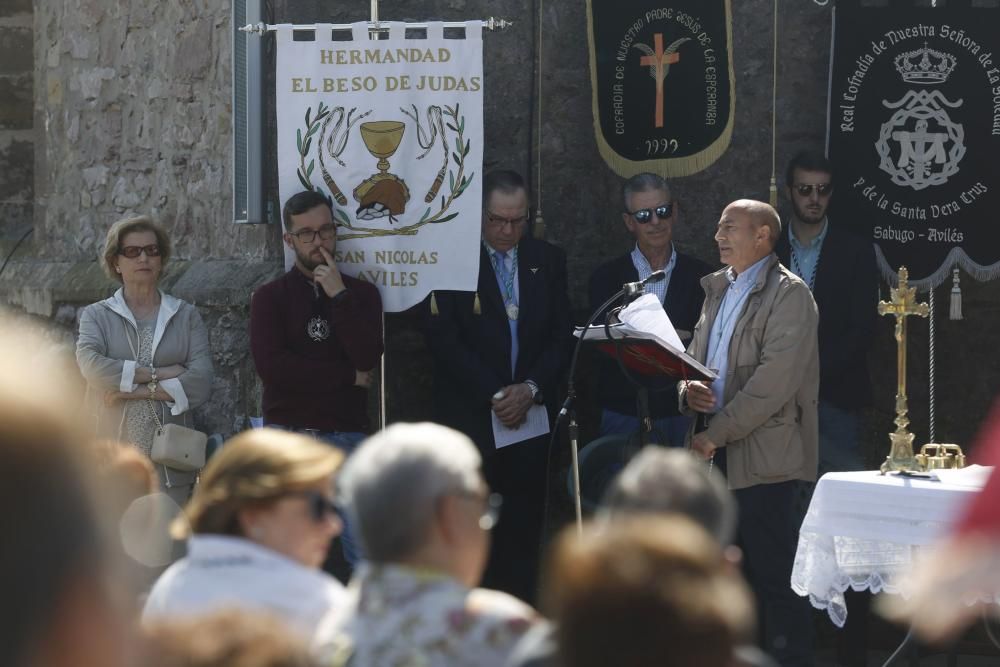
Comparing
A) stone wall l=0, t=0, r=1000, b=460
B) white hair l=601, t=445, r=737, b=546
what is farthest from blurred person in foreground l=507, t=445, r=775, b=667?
stone wall l=0, t=0, r=1000, b=460

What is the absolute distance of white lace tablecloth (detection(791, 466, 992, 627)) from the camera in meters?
5.53

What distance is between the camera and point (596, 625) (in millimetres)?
2084

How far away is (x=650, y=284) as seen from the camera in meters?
7.32

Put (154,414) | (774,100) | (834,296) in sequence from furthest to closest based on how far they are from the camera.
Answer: (774,100), (834,296), (154,414)

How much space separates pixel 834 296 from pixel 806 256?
0.24m

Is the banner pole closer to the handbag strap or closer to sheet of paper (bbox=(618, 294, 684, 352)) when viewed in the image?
sheet of paper (bbox=(618, 294, 684, 352))

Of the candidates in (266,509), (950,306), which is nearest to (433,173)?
(950,306)

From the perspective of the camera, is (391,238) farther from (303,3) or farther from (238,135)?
(303,3)

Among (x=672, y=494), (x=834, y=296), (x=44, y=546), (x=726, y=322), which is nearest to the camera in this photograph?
(x=44, y=546)

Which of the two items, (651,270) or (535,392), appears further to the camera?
(651,270)

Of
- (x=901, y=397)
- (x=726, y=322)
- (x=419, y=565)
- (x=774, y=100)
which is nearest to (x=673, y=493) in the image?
(x=419, y=565)

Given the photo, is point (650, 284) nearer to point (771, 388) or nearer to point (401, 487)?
point (771, 388)

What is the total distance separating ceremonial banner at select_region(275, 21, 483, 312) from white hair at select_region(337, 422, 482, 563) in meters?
4.08

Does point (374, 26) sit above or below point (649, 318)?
above
